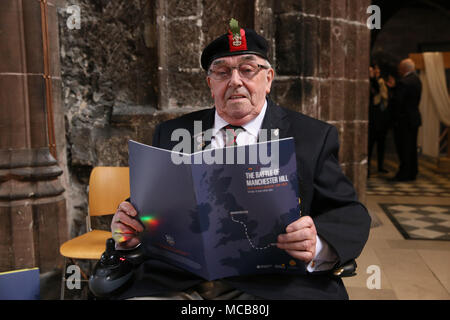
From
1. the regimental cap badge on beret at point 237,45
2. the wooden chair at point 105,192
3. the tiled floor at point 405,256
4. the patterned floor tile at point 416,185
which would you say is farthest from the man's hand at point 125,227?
the patterned floor tile at point 416,185

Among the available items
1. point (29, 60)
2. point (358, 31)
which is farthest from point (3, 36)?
point (358, 31)

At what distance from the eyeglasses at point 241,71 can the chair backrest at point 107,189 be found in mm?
1351

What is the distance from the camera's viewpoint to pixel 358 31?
403cm

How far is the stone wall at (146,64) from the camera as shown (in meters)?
3.22

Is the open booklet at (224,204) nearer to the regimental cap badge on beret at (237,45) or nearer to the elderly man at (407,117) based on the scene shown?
the regimental cap badge on beret at (237,45)

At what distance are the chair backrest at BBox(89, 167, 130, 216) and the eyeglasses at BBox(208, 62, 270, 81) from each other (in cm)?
135

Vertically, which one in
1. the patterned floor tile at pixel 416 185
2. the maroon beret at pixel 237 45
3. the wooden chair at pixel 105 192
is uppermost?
the maroon beret at pixel 237 45

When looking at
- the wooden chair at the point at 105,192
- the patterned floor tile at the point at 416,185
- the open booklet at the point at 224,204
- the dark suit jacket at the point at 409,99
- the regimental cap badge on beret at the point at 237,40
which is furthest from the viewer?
the dark suit jacket at the point at 409,99

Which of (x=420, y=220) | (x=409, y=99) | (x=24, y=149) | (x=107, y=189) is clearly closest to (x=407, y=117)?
(x=409, y=99)

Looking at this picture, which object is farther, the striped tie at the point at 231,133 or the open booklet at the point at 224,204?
the striped tie at the point at 231,133

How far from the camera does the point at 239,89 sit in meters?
1.69
